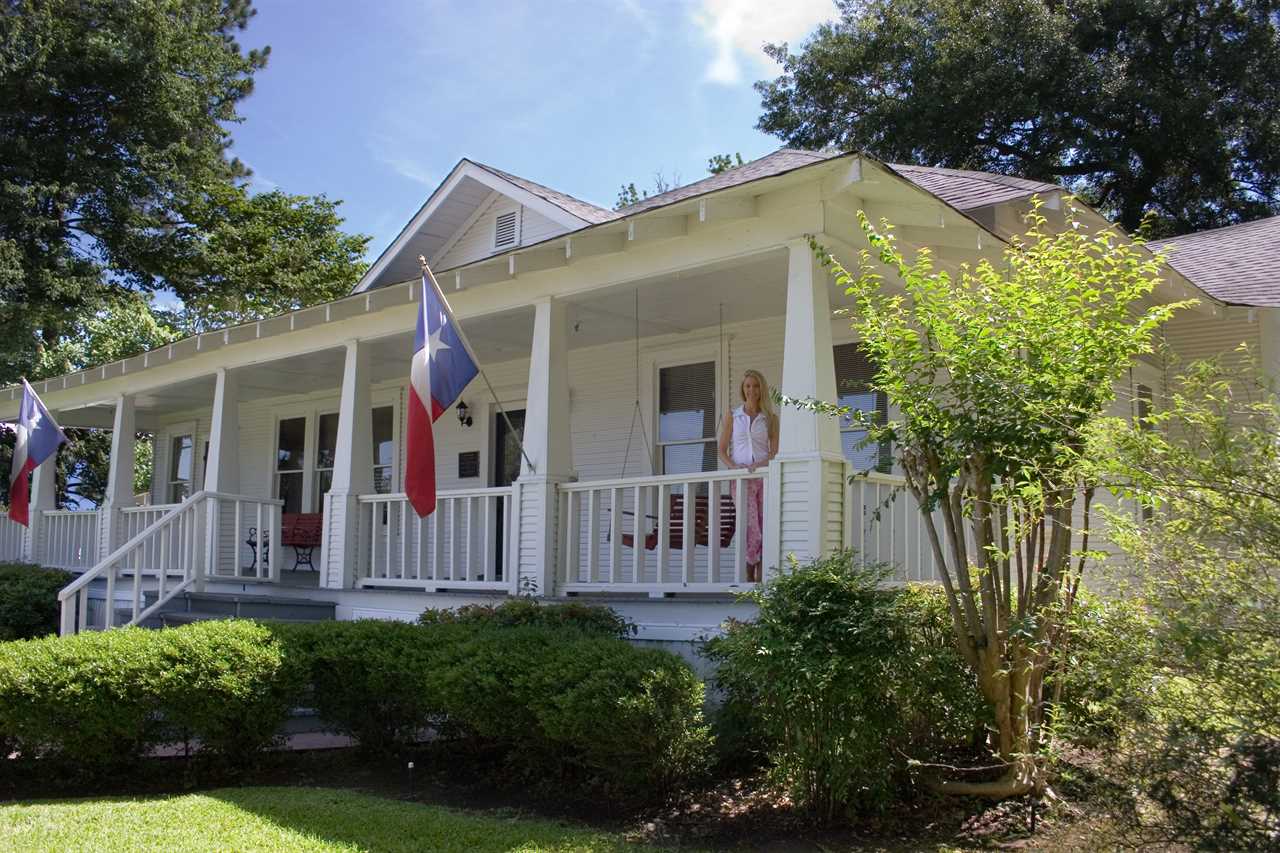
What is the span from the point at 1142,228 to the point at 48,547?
15732 millimetres

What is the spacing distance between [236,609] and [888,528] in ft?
21.2

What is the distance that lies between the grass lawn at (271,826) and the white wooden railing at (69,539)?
31.7ft

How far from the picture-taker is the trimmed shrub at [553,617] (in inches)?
287

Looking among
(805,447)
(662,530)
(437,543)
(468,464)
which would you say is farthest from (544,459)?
(468,464)

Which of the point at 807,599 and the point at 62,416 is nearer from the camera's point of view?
the point at 807,599

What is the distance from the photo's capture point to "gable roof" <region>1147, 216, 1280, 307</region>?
33.9ft

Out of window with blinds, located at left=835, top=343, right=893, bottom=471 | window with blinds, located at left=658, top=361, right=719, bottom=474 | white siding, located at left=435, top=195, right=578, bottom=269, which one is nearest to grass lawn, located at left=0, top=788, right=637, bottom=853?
window with blinds, located at left=835, top=343, right=893, bottom=471

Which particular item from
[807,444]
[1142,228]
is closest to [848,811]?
[807,444]

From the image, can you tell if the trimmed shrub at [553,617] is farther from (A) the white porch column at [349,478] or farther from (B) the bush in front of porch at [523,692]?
(A) the white porch column at [349,478]

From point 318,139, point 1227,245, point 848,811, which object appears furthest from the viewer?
point 318,139

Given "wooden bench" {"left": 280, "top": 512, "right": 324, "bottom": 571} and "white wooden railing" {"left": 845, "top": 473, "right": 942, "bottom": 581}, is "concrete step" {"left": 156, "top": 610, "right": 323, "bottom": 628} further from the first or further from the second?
"white wooden railing" {"left": 845, "top": 473, "right": 942, "bottom": 581}

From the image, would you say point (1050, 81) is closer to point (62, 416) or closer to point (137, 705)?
point (62, 416)

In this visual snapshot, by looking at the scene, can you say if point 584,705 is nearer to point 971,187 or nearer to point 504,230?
point 971,187

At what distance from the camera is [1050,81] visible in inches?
1011
